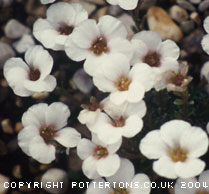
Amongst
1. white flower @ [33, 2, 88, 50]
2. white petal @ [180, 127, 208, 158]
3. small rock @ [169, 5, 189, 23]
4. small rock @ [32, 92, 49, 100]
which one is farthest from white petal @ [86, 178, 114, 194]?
small rock @ [169, 5, 189, 23]

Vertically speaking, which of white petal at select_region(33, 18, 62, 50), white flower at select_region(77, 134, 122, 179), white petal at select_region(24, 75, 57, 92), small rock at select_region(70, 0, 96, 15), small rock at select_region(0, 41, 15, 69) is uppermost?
white petal at select_region(33, 18, 62, 50)

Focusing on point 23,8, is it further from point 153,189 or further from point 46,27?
point 153,189

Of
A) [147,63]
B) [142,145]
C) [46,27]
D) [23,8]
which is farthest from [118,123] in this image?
[23,8]

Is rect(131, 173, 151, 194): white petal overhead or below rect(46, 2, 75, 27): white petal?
below

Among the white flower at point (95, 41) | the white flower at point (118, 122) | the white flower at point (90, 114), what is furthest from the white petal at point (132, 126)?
the white flower at point (95, 41)

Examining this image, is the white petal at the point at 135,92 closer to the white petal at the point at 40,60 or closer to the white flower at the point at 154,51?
the white flower at the point at 154,51

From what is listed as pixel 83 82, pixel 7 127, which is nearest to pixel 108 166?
pixel 83 82

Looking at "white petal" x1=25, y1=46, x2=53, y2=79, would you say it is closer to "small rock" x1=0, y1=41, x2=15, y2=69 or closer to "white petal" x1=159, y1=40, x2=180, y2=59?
"white petal" x1=159, y1=40, x2=180, y2=59
